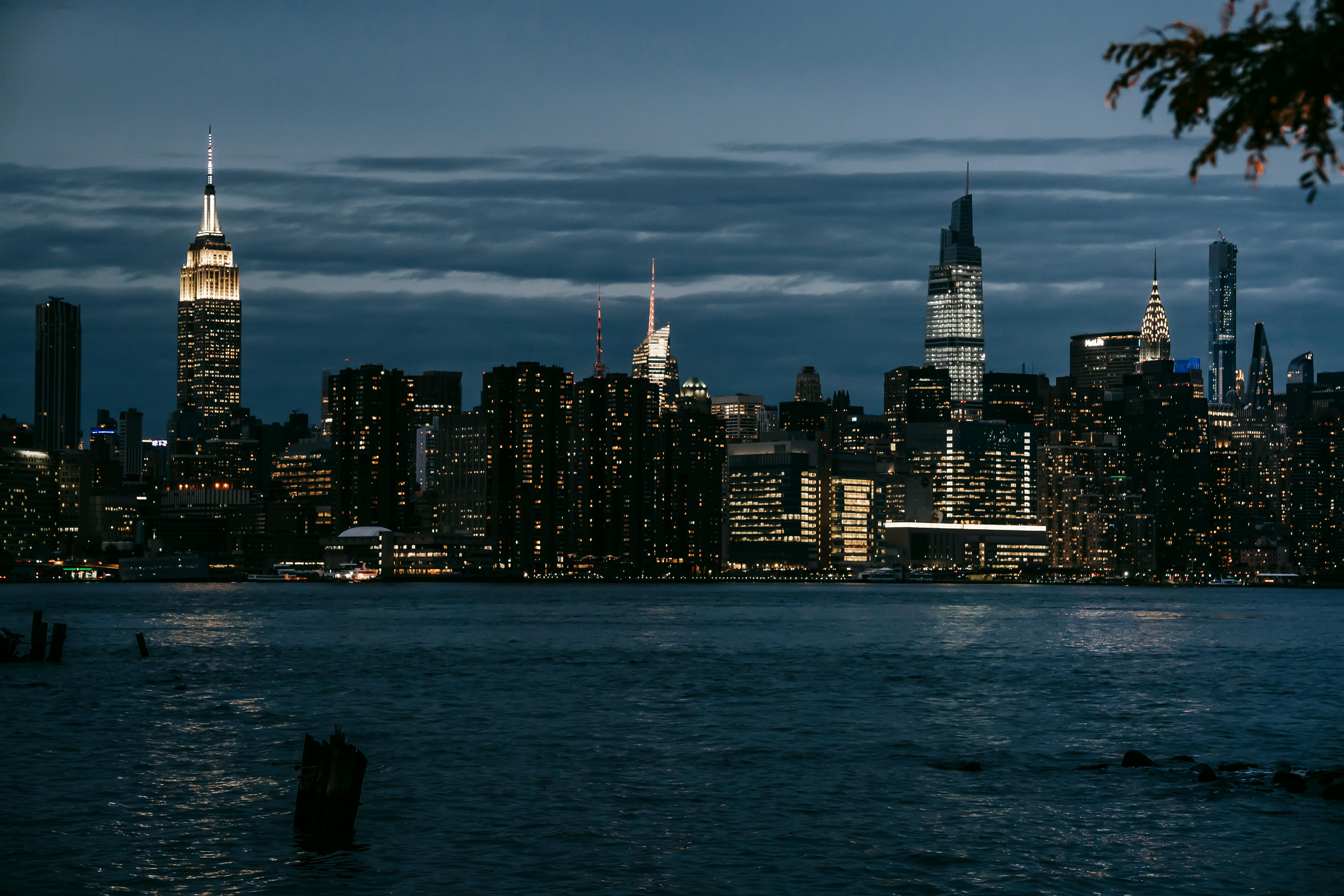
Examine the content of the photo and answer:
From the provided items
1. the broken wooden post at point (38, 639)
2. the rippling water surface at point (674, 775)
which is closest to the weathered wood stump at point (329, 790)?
the rippling water surface at point (674, 775)

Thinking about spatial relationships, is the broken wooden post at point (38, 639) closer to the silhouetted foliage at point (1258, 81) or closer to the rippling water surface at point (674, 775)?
the rippling water surface at point (674, 775)

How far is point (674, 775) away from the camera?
48.9m

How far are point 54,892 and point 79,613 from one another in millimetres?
161843

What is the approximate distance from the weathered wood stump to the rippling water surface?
657 mm

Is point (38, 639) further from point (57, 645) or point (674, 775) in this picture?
point (674, 775)

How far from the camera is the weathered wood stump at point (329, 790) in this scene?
3753 centimetres

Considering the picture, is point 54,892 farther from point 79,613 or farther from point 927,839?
point 79,613

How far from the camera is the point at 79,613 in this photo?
600ft

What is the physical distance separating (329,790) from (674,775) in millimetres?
13704

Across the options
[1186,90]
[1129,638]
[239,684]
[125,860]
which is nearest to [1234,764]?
[125,860]

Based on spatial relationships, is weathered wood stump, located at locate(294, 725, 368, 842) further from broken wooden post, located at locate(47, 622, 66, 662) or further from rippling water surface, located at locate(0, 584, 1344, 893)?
broken wooden post, located at locate(47, 622, 66, 662)

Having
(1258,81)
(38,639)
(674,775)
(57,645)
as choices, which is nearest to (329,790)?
(674,775)

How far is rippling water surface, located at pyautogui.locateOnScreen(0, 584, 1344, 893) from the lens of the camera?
113 feet

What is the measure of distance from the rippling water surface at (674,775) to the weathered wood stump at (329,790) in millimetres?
657
